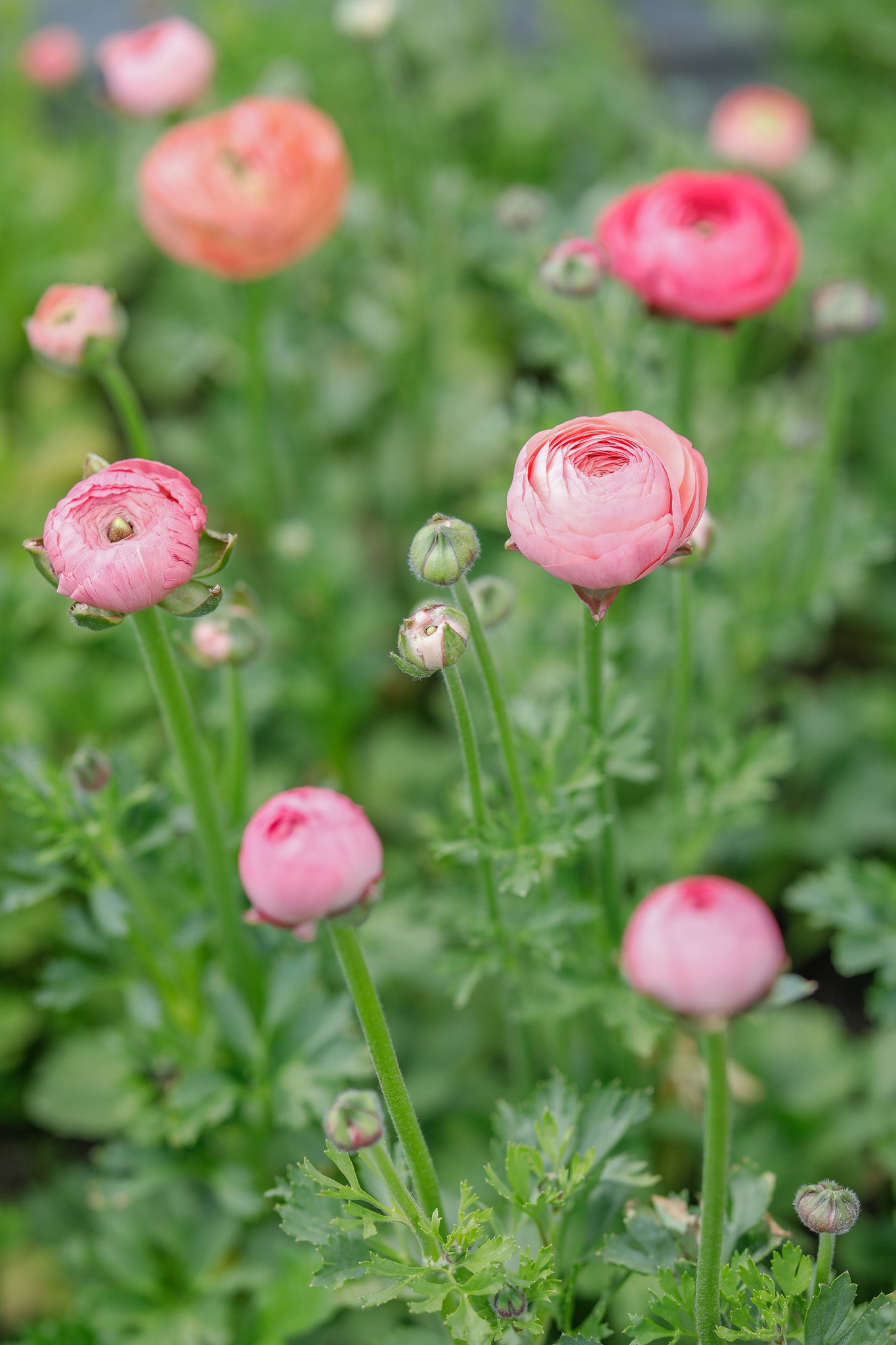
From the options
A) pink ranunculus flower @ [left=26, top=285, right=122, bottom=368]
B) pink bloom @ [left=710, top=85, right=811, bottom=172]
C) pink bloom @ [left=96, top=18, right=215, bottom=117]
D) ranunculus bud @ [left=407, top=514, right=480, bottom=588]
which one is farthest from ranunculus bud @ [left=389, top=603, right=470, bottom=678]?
pink bloom @ [left=710, top=85, right=811, bottom=172]

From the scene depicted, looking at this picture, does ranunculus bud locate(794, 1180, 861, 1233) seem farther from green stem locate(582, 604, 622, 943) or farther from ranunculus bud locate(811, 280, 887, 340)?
ranunculus bud locate(811, 280, 887, 340)

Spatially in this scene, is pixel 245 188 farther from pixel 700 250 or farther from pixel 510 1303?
pixel 510 1303

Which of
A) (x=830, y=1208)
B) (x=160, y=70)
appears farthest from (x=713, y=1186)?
(x=160, y=70)

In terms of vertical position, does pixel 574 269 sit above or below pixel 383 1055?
above

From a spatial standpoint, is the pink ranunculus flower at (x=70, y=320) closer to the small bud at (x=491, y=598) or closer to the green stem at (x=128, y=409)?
the green stem at (x=128, y=409)

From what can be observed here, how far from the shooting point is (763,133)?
207 centimetres

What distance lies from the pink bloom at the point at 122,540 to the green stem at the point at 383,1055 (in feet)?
0.85

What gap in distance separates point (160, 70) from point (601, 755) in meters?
1.20

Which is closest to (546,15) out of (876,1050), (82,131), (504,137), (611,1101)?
(504,137)

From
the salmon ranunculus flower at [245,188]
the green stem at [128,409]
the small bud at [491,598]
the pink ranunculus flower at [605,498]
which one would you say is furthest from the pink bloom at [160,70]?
the pink ranunculus flower at [605,498]

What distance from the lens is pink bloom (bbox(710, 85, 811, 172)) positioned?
207 centimetres

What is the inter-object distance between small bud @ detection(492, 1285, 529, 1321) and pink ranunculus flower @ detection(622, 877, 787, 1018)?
326 mm

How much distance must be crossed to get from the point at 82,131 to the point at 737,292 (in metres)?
2.25

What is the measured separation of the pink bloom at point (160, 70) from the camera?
1.62 meters
